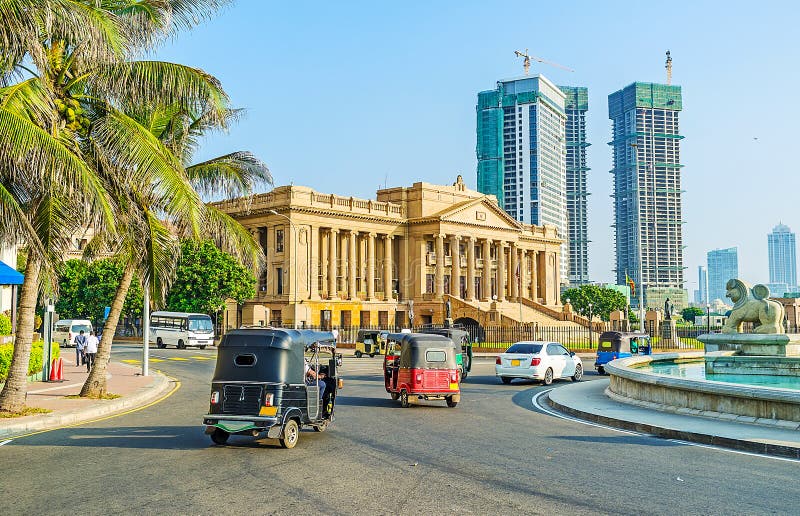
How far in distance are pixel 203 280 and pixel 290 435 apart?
5555 centimetres

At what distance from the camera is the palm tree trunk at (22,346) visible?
16547 mm

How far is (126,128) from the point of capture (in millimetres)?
16000

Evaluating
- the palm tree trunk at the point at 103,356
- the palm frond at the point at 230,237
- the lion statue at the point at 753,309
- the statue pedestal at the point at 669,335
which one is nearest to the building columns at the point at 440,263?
the statue pedestal at the point at 669,335

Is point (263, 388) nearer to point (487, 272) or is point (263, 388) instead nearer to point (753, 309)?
point (753, 309)

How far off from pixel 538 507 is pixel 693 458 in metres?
4.44

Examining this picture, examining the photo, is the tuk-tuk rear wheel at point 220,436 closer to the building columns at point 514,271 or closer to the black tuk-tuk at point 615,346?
the black tuk-tuk at point 615,346

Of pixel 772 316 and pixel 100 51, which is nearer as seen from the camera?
pixel 100 51

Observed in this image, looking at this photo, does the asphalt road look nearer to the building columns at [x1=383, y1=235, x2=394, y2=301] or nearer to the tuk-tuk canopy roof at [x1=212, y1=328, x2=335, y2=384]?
the tuk-tuk canopy roof at [x1=212, y1=328, x2=335, y2=384]

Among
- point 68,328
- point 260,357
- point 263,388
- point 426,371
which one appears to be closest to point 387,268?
point 68,328

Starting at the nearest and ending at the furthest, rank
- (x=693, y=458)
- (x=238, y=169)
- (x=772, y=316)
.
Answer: (x=693, y=458)
(x=238, y=169)
(x=772, y=316)

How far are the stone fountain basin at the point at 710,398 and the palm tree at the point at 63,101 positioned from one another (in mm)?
11879

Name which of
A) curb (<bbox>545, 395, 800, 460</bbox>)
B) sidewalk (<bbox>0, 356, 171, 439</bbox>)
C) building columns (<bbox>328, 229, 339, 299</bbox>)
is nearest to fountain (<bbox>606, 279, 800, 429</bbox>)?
curb (<bbox>545, 395, 800, 460</bbox>)

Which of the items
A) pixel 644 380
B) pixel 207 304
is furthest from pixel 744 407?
pixel 207 304

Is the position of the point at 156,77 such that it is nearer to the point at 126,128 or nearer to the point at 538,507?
the point at 126,128
